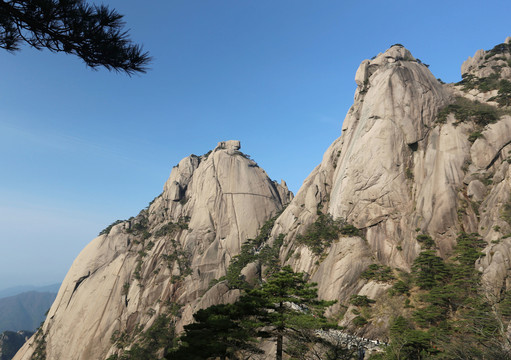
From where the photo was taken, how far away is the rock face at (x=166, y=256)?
50844mm

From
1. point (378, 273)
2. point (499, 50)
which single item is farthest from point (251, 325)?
point (499, 50)

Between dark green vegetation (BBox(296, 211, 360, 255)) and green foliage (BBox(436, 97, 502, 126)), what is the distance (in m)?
20.9

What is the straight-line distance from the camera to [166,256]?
57.3 meters

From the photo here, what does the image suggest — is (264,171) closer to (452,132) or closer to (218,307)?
(452,132)

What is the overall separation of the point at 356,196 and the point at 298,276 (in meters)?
28.4

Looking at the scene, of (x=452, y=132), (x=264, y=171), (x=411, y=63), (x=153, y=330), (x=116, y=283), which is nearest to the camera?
(x=452, y=132)

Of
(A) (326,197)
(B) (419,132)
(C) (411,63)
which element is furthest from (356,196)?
(C) (411,63)

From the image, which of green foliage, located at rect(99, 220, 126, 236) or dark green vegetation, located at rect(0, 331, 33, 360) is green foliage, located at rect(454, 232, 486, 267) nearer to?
green foliage, located at rect(99, 220, 126, 236)

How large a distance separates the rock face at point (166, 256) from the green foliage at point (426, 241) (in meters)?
24.3

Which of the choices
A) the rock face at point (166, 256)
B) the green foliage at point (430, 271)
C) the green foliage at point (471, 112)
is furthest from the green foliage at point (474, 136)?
the rock face at point (166, 256)

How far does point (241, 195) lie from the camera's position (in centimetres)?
6575

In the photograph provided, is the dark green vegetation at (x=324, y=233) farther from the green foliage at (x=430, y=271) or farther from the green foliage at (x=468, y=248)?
the green foliage at (x=468, y=248)

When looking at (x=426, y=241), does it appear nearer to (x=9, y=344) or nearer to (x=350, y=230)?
(x=350, y=230)

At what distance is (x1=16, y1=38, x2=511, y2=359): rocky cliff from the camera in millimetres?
34469
